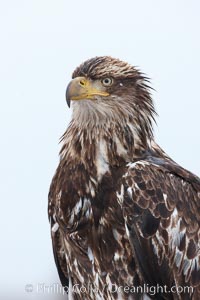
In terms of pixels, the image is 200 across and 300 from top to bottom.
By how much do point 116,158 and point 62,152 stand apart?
24.4 inches

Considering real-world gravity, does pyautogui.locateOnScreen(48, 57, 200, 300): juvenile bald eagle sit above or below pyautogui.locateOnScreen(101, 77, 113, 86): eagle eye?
below

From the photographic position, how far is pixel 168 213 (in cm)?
1080

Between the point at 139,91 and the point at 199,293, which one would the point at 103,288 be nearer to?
the point at 199,293

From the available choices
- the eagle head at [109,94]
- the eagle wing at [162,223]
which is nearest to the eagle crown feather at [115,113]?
the eagle head at [109,94]

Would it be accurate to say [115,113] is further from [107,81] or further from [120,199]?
[120,199]

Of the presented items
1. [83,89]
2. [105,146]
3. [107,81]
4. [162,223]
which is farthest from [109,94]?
[162,223]

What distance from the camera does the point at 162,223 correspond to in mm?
10789

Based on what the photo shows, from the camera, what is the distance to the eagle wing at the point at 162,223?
35.2ft

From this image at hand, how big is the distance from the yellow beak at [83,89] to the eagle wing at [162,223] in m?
0.80

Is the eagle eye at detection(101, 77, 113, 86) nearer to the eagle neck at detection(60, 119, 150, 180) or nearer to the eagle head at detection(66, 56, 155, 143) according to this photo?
the eagle head at detection(66, 56, 155, 143)

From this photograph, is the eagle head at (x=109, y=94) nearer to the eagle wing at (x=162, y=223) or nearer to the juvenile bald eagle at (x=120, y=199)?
the juvenile bald eagle at (x=120, y=199)

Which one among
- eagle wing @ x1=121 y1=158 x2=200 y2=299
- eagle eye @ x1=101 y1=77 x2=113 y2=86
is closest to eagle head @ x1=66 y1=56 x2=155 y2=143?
eagle eye @ x1=101 y1=77 x2=113 y2=86

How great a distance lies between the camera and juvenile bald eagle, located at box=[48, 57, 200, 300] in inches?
424

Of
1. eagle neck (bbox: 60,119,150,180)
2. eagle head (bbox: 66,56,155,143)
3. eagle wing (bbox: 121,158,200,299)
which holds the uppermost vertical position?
eagle head (bbox: 66,56,155,143)
